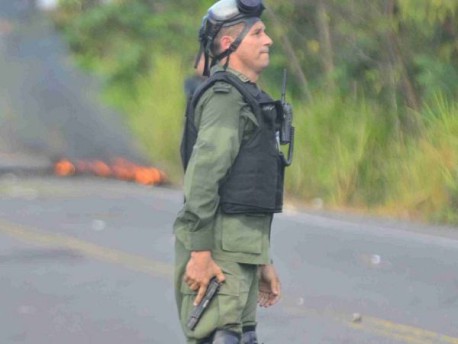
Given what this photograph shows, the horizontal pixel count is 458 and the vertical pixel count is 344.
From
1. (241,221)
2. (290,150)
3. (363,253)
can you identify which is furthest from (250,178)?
(363,253)

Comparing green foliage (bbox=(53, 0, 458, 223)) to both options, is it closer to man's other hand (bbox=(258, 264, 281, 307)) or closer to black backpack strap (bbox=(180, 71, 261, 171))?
man's other hand (bbox=(258, 264, 281, 307))

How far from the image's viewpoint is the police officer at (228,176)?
466cm

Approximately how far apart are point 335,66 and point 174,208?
16.3 feet

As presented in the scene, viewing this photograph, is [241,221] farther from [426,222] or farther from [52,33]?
[52,33]

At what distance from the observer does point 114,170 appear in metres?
17.6

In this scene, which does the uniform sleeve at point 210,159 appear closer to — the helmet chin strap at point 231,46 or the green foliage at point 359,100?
the helmet chin strap at point 231,46

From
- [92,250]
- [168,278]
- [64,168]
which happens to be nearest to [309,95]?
[64,168]

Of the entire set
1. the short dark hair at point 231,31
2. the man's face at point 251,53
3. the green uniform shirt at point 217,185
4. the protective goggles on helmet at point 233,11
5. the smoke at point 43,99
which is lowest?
the smoke at point 43,99

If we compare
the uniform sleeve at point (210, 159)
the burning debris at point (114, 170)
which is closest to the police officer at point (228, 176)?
the uniform sleeve at point (210, 159)

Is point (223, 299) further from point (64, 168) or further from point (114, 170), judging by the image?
point (64, 168)

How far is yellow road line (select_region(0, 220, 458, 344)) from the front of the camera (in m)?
7.70

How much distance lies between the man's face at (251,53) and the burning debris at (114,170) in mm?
11829

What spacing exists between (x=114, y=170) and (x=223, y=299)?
42.6 feet

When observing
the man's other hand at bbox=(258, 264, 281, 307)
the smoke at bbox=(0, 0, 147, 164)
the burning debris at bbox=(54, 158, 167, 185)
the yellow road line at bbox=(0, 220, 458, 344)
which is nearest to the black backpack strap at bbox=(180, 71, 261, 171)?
the man's other hand at bbox=(258, 264, 281, 307)
